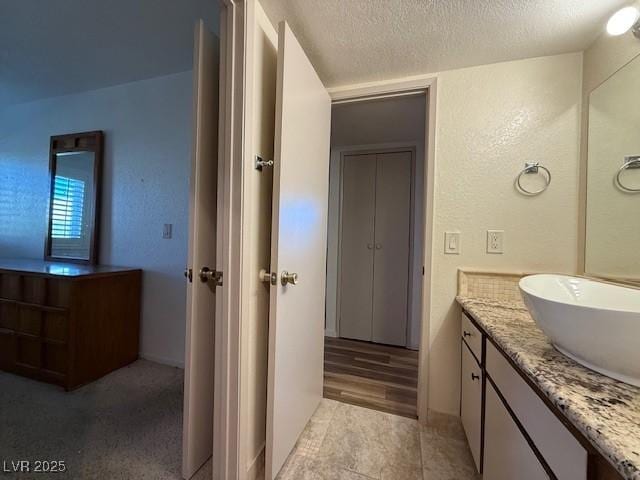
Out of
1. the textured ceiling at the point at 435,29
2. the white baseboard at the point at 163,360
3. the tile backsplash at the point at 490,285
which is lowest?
the white baseboard at the point at 163,360

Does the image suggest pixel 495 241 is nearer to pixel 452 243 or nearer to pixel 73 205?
pixel 452 243

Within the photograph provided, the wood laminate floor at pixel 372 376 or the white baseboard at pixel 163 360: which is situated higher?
the white baseboard at pixel 163 360

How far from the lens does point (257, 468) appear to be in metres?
1.16

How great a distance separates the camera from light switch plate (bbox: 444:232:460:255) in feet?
4.74

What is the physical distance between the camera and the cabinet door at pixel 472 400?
1.07 meters

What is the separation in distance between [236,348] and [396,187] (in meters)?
2.29

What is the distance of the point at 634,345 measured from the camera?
1.66ft

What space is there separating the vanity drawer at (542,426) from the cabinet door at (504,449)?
49 millimetres

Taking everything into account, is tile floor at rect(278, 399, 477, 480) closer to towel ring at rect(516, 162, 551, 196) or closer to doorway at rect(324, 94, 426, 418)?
doorway at rect(324, 94, 426, 418)

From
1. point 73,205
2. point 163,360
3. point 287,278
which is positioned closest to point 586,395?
point 287,278

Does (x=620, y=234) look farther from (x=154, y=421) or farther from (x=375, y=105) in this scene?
(x=154, y=421)

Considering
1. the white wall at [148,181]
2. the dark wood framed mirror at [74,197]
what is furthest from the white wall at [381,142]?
the dark wood framed mirror at [74,197]

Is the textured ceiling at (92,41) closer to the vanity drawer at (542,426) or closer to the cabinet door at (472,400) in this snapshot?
the vanity drawer at (542,426)

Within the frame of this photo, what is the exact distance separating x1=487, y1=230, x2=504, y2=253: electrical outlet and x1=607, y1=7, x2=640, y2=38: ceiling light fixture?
890 millimetres
